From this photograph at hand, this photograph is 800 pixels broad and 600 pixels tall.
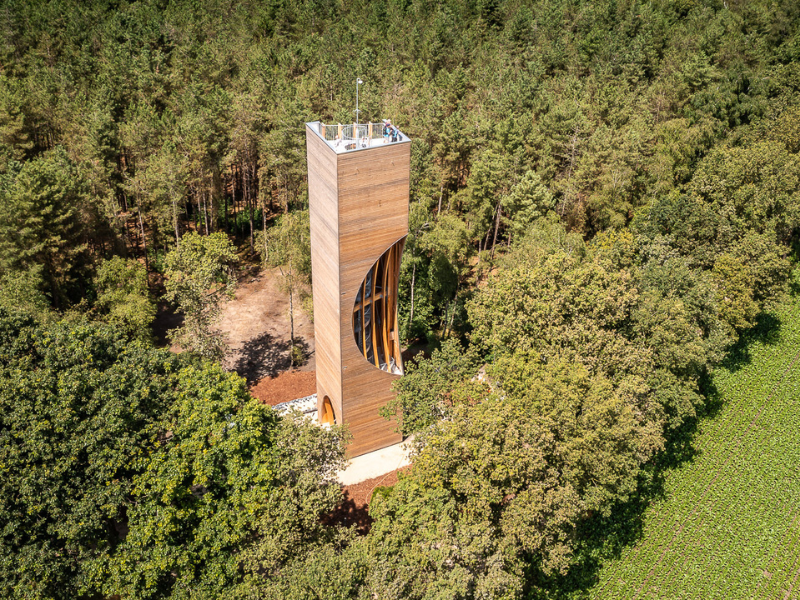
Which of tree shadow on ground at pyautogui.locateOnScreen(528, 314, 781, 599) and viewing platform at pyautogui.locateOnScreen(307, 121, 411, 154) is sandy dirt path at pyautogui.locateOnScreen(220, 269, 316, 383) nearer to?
viewing platform at pyautogui.locateOnScreen(307, 121, 411, 154)

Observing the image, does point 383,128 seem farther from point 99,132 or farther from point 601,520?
point 99,132

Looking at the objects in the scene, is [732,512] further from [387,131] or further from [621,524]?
[387,131]

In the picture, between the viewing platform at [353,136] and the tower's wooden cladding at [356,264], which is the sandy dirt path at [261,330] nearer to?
the tower's wooden cladding at [356,264]

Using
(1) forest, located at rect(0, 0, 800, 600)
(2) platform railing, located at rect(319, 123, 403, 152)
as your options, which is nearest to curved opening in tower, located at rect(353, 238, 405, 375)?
(1) forest, located at rect(0, 0, 800, 600)

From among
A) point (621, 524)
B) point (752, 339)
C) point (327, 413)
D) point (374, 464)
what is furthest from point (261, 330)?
point (752, 339)

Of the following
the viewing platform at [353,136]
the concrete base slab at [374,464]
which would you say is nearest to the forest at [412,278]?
the concrete base slab at [374,464]
